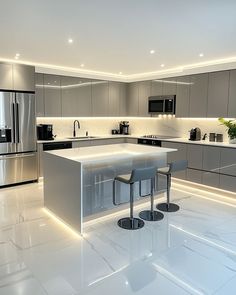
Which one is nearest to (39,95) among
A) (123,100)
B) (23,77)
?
(23,77)

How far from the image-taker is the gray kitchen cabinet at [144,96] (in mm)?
6773

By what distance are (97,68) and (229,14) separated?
12.3 ft

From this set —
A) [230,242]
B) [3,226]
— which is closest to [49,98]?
[3,226]

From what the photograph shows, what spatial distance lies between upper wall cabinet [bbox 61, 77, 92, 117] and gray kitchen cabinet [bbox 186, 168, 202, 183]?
2.96m

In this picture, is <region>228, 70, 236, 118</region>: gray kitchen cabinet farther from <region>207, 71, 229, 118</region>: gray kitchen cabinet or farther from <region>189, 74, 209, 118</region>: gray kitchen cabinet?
<region>189, 74, 209, 118</region>: gray kitchen cabinet

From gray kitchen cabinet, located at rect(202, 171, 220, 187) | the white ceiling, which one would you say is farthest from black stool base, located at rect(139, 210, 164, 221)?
the white ceiling

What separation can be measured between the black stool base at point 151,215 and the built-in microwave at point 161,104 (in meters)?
2.86

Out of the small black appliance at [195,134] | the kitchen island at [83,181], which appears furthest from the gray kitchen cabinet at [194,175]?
the kitchen island at [83,181]

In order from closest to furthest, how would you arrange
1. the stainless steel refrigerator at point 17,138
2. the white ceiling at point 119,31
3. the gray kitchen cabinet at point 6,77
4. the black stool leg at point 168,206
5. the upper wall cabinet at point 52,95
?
the white ceiling at point 119,31 < the black stool leg at point 168,206 < the gray kitchen cabinet at point 6,77 < the stainless steel refrigerator at point 17,138 < the upper wall cabinet at point 52,95

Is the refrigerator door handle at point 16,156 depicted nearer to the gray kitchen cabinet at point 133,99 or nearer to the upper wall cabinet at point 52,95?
the upper wall cabinet at point 52,95

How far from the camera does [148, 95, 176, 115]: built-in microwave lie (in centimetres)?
608

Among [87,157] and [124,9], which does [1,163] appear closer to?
[87,157]

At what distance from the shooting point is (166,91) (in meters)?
6.23

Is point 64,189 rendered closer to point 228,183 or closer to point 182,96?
point 228,183
